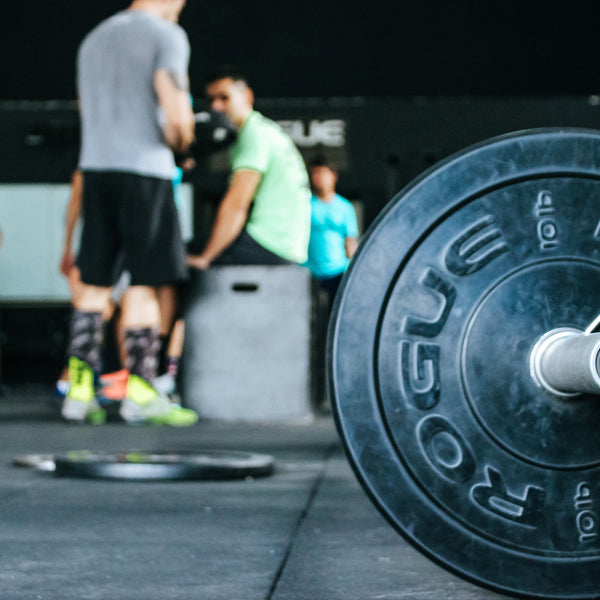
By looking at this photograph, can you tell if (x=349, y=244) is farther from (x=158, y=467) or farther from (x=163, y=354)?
(x=158, y=467)

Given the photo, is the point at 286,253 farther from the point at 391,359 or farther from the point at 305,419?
the point at 391,359

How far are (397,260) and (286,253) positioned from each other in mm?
3337

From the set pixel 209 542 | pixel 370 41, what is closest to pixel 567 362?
pixel 209 542

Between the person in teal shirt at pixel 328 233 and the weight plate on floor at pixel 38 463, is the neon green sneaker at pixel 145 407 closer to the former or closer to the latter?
the weight plate on floor at pixel 38 463

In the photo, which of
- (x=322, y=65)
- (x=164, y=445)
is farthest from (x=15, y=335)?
(x=164, y=445)

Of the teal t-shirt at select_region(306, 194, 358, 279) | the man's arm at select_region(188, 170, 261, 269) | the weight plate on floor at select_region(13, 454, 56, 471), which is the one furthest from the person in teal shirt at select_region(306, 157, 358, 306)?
the weight plate on floor at select_region(13, 454, 56, 471)

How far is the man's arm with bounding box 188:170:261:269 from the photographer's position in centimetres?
440

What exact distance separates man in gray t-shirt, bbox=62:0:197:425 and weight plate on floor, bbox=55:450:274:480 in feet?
4.67

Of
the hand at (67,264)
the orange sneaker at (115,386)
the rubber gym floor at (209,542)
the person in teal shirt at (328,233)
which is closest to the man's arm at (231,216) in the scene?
the orange sneaker at (115,386)

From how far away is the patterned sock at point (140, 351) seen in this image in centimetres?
404

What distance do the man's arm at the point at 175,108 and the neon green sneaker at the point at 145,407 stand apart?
0.86 m

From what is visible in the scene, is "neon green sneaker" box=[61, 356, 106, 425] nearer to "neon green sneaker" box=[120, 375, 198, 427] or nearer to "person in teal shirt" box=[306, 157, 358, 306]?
"neon green sneaker" box=[120, 375, 198, 427]

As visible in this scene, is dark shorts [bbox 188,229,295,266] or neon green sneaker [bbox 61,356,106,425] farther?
dark shorts [bbox 188,229,295,266]


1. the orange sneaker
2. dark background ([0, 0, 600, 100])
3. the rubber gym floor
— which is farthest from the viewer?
dark background ([0, 0, 600, 100])
